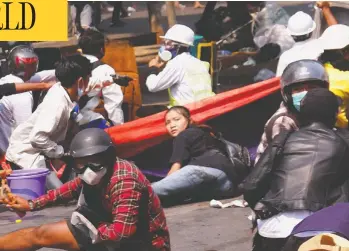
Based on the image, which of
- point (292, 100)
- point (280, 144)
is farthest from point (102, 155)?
point (292, 100)

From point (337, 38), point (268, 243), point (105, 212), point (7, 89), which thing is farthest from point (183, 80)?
point (268, 243)

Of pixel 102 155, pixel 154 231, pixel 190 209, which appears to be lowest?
pixel 190 209

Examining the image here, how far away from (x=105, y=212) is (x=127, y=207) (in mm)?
348

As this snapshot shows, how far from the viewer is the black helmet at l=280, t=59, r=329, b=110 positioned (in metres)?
7.83

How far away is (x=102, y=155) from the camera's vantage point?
6.83m

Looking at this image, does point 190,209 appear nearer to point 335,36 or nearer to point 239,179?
point 239,179

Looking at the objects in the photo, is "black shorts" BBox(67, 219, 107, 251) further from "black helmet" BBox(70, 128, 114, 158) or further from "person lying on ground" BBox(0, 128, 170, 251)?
"black helmet" BBox(70, 128, 114, 158)

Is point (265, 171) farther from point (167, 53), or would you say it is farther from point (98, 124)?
point (167, 53)

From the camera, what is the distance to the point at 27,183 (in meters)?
9.22

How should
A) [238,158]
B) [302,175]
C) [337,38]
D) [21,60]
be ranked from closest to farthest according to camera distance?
[302,175] → [337,38] → [238,158] → [21,60]

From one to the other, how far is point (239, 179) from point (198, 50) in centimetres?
301

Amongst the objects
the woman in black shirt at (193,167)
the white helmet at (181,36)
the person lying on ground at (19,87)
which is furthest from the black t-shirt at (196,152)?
the white helmet at (181,36)

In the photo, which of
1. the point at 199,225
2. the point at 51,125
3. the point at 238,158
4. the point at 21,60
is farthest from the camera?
the point at 21,60

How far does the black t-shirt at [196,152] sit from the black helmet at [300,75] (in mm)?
2156
